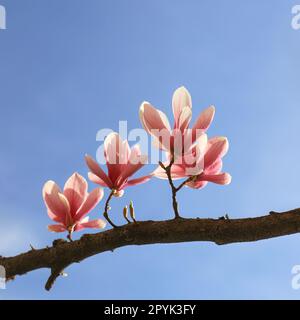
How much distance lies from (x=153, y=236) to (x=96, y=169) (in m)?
0.34

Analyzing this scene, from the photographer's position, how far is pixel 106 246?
223 centimetres

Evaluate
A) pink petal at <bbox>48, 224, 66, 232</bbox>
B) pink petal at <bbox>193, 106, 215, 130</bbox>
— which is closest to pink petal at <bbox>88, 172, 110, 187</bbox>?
pink petal at <bbox>48, 224, 66, 232</bbox>

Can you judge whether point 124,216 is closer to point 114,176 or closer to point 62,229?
point 114,176

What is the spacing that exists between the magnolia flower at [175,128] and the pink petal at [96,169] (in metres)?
0.24

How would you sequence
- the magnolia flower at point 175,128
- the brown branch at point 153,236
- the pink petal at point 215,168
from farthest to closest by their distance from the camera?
the pink petal at point 215,168, the magnolia flower at point 175,128, the brown branch at point 153,236

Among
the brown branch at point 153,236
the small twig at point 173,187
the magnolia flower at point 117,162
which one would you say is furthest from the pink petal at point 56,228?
the small twig at point 173,187

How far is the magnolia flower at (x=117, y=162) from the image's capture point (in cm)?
231

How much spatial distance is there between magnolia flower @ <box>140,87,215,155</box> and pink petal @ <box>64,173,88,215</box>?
1.24 feet

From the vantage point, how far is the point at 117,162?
7.69 ft

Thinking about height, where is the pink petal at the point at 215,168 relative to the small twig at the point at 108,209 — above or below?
above

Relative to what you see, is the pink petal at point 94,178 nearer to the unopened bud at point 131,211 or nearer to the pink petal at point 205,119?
the unopened bud at point 131,211
